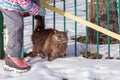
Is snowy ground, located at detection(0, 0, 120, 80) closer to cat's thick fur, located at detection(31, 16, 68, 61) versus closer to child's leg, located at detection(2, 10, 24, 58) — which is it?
cat's thick fur, located at detection(31, 16, 68, 61)

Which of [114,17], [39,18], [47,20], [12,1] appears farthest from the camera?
[47,20]

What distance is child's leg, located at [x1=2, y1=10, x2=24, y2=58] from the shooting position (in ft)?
16.0

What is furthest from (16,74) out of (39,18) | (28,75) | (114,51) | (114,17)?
(114,17)

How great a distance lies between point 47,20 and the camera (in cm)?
932

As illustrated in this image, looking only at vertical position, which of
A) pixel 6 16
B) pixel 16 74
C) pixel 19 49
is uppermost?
pixel 6 16

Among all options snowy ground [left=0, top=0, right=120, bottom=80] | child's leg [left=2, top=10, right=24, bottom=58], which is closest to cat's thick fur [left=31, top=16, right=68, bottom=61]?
snowy ground [left=0, top=0, right=120, bottom=80]

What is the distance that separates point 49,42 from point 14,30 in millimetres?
1041

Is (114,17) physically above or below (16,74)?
above

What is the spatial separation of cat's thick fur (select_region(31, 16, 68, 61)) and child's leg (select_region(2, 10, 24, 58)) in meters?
0.79

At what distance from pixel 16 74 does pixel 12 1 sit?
905 millimetres

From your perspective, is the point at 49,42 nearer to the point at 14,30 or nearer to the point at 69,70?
the point at 69,70

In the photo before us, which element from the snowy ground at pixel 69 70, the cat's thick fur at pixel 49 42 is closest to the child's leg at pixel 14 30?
the snowy ground at pixel 69 70

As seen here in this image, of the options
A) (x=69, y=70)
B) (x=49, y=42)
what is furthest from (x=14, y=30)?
(x=49, y=42)

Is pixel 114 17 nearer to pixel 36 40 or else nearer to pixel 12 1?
pixel 36 40
